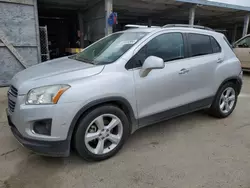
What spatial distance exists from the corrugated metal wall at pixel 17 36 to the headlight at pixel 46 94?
211 inches

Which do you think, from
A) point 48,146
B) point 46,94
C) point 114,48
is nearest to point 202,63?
point 114,48

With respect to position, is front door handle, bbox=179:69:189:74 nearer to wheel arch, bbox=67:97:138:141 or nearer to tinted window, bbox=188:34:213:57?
tinted window, bbox=188:34:213:57

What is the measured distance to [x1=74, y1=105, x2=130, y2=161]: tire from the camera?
2.35 metres

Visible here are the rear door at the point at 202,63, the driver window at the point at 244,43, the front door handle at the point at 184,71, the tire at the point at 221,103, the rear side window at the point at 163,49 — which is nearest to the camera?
the rear side window at the point at 163,49

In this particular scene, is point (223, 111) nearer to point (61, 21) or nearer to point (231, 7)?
point (231, 7)

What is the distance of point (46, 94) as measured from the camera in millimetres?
2186

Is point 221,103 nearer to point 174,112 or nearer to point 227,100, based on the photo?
point 227,100

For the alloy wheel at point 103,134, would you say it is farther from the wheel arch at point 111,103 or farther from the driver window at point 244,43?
the driver window at point 244,43

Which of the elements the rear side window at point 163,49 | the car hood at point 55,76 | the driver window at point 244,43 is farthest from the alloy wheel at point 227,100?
the driver window at point 244,43

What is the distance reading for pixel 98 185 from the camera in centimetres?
219

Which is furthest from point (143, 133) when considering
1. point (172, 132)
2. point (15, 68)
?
point (15, 68)

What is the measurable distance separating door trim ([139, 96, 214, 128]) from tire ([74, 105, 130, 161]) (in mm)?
328

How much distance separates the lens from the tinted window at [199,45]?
332cm

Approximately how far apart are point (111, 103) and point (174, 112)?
1.15 m
